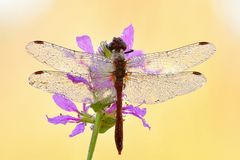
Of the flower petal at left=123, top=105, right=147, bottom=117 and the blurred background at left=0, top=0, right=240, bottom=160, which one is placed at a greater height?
the blurred background at left=0, top=0, right=240, bottom=160

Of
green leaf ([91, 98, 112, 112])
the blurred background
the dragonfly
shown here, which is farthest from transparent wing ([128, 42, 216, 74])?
the blurred background

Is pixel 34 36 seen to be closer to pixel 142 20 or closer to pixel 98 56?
pixel 142 20

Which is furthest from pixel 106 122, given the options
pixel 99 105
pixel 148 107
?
pixel 148 107

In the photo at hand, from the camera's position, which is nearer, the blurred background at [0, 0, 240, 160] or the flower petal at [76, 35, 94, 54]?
the flower petal at [76, 35, 94, 54]

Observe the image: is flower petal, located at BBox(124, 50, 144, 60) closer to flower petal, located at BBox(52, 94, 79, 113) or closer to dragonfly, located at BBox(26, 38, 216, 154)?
dragonfly, located at BBox(26, 38, 216, 154)

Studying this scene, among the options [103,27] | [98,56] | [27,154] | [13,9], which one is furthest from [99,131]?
[13,9]
